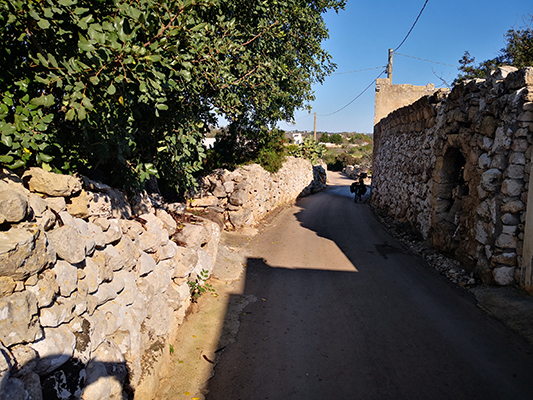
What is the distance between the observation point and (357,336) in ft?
16.8

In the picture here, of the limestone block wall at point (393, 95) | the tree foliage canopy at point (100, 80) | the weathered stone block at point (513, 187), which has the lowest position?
the weathered stone block at point (513, 187)

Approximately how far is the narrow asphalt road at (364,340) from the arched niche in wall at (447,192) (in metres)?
1.03

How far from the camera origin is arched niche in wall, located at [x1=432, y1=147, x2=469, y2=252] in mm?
8289

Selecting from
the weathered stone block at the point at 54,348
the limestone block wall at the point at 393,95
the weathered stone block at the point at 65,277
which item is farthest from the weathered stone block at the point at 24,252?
the limestone block wall at the point at 393,95

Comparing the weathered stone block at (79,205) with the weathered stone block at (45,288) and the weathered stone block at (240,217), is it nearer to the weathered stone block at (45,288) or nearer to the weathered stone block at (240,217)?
the weathered stone block at (45,288)

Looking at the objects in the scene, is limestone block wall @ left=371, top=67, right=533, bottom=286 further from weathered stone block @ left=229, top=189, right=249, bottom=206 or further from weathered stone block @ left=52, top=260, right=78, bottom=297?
weathered stone block @ left=52, top=260, right=78, bottom=297

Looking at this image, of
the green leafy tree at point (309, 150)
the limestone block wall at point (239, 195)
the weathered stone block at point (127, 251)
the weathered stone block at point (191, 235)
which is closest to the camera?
the weathered stone block at point (127, 251)

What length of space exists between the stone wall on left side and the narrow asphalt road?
1.21 metres

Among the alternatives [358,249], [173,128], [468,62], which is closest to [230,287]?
[173,128]

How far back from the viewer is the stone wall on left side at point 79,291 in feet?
7.74

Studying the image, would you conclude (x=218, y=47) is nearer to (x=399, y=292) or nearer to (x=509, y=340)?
(x=399, y=292)

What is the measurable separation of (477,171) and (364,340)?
4569 mm

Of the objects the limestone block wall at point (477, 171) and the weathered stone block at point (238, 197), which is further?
the weathered stone block at point (238, 197)

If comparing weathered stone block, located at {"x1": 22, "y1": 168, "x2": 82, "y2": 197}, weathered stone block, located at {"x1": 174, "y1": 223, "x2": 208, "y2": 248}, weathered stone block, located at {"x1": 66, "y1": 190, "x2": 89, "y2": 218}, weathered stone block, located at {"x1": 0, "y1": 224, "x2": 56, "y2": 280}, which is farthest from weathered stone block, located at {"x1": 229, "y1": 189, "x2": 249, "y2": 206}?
weathered stone block, located at {"x1": 0, "y1": 224, "x2": 56, "y2": 280}
